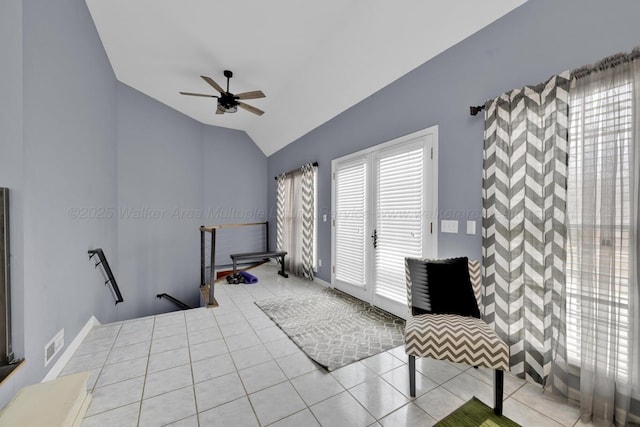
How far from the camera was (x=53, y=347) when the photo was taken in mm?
1944

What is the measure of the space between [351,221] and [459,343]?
2267 millimetres

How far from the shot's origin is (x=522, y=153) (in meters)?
1.86

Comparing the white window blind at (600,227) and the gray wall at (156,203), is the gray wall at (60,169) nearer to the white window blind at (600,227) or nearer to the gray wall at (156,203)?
the gray wall at (156,203)

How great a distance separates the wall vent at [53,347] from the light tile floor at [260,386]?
0.59ft

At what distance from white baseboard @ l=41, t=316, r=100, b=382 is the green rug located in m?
2.75

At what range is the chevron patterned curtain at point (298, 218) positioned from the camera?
15.0 ft

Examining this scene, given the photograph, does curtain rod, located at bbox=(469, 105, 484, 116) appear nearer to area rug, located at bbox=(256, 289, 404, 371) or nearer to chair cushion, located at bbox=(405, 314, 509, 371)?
chair cushion, located at bbox=(405, 314, 509, 371)

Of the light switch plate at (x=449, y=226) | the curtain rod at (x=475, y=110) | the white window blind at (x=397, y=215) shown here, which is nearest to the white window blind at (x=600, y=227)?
the curtain rod at (x=475, y=110)

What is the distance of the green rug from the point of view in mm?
1488

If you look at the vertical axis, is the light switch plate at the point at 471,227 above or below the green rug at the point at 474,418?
above

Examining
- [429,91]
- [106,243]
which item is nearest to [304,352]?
[429,91]

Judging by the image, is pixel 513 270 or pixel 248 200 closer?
pixel 513 270

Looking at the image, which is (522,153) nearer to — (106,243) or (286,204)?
(286,204)

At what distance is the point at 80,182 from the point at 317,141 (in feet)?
10.7
